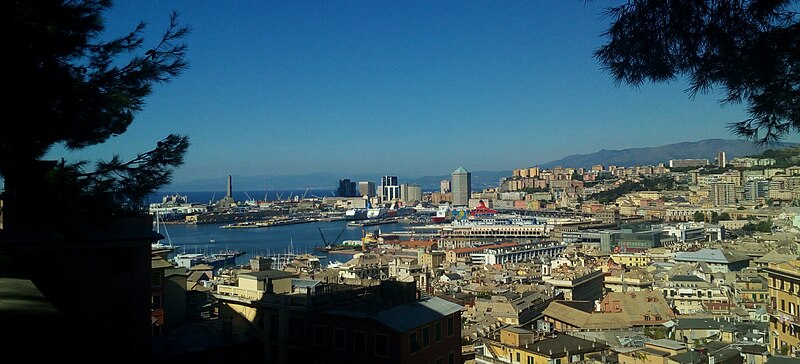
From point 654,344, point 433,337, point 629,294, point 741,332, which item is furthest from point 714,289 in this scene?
point 433,337

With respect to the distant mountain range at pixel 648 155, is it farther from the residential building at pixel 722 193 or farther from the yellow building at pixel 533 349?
the yellow building at pixel 533 349

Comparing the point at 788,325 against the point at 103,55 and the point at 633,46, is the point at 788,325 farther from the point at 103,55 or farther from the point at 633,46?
the point at 103,55

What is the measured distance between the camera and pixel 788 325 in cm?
634

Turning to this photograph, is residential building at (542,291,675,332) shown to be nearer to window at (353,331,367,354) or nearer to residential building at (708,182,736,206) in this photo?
window at (353,331,367,354)

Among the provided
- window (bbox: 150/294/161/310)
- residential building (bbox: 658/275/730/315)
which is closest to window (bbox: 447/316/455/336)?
window (bbox: 150/294/161/310)

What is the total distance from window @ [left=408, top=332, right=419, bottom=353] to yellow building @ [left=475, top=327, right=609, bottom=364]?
3952 millimetres

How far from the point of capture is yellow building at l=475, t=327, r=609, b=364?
7.31m

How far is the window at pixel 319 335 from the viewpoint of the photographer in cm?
363

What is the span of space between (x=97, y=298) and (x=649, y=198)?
4251cm

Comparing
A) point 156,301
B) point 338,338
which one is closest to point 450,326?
point 338,338

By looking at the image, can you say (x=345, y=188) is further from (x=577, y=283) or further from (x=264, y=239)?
(x=577, y=283)

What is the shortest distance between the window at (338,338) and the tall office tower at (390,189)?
75.4m

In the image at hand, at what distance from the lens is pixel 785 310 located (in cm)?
640

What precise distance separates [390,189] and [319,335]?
77670 millimetres
